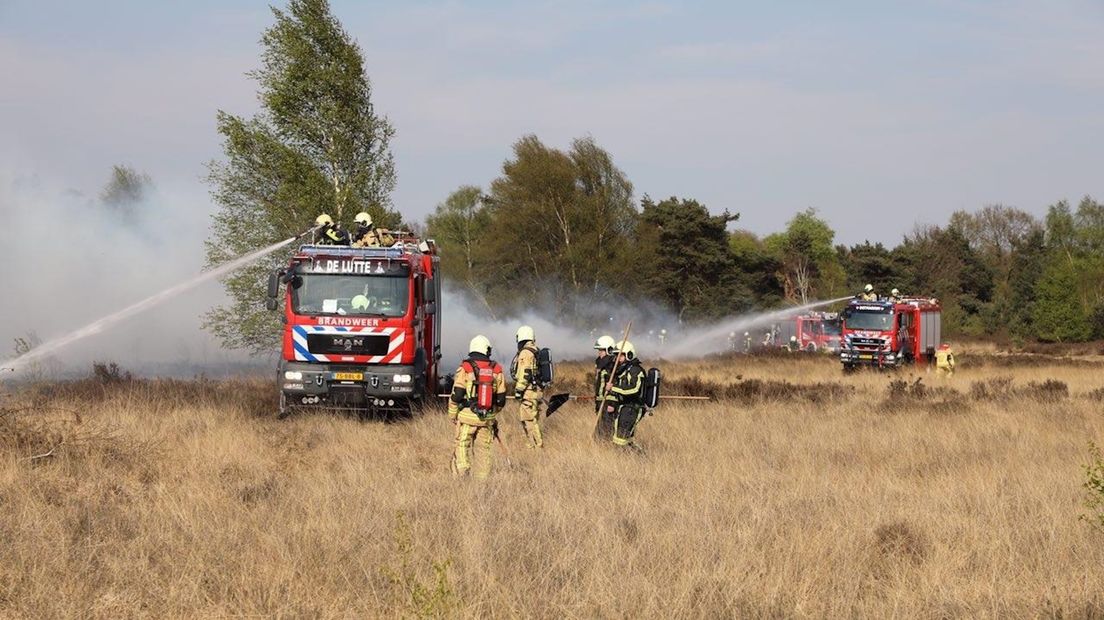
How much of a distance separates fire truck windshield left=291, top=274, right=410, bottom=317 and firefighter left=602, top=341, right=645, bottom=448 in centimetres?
450

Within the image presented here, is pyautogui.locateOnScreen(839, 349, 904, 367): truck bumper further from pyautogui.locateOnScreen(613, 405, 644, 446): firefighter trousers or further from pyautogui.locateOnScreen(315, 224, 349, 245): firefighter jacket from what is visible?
pyautogui.locateOnScreen(613, 405, 644, 446): firefighter trousers

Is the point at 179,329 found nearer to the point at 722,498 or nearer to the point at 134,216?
the point at 134,216

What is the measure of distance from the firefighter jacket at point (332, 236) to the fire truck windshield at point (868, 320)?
21.5 m

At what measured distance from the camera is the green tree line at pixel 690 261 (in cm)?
5106

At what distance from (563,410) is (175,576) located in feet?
42.1

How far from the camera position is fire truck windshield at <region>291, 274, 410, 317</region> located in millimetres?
17016

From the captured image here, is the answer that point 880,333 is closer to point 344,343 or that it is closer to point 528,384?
point 344,343

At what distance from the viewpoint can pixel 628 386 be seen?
13.4 m

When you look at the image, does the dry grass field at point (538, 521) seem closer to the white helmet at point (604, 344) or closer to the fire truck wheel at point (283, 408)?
the fire truck wheel at point (283, 408)

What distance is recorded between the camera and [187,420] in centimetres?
1611

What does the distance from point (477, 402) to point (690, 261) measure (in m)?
49.8

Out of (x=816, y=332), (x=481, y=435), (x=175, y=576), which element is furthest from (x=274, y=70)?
(x=816, y=332)

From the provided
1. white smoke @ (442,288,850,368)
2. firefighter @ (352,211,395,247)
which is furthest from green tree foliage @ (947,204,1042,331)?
firefighter @ (352,211,395,247)

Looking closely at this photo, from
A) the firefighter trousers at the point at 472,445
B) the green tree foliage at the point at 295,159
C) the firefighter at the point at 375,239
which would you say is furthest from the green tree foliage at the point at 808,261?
the firefighter trousers at the point at 472,445
